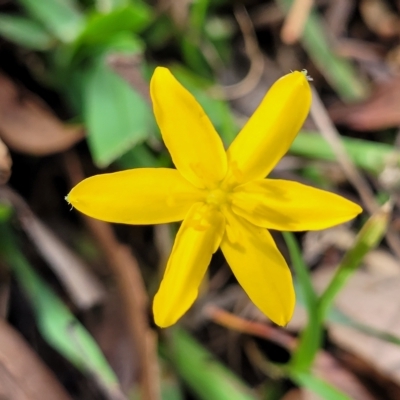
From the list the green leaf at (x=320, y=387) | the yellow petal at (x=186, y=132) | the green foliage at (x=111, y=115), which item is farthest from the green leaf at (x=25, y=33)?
the green leaf at (x=320, y=387)

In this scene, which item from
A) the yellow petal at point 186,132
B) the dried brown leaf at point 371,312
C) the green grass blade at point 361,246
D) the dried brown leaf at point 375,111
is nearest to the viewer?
the yellow petal at point 186,132

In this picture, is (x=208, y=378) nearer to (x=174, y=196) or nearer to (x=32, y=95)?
(x=174, y=196)

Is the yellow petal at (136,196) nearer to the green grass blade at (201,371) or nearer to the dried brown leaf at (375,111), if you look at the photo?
the green grass blade at (201,371)

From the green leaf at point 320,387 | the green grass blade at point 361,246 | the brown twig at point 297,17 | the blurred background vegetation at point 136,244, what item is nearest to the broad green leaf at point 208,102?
the blurred background vegetation at point 136,244

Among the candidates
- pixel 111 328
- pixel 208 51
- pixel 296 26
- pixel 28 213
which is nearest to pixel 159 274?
pixel 111 328

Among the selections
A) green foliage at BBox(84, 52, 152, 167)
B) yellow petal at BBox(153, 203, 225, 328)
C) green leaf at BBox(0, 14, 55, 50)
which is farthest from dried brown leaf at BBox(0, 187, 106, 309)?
yellow petal at BBox(153, 203, 225, 328)

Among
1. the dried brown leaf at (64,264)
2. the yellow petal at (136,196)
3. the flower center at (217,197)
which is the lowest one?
the dried brown leaf at (64,264)

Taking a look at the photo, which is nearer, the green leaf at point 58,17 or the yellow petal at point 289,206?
the yellow petal at point 289,206

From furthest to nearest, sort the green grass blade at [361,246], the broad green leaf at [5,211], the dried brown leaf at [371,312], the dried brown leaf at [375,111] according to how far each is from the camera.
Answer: the dried brown leaf at [375,111] → the dried brown leaf at [371,312] → the broad green leaf at [5,211] → the green grass blade at [361,246]

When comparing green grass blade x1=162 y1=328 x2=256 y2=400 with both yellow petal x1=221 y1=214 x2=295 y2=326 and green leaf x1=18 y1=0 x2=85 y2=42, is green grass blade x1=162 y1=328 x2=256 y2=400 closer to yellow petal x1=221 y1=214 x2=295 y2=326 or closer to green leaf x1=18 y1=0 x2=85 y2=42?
yellow petal x1=221 y1=214 x2=295 y2=326

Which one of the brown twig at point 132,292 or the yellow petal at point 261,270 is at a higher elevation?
the yellow petal at point 261,270
